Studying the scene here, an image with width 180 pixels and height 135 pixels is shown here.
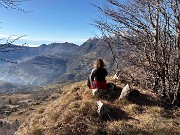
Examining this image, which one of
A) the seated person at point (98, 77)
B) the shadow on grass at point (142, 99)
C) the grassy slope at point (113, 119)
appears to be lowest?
the grassy slope at point (113, 119)

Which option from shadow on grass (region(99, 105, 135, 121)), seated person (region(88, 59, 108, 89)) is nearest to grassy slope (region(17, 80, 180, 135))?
shadow on grass (region(99, 105, 135, 121))

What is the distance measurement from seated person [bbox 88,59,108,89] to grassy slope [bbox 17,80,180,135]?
90 cm

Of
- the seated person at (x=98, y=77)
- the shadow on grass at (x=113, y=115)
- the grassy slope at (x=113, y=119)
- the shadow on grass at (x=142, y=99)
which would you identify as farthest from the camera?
the seated person at (x=98, y=77)

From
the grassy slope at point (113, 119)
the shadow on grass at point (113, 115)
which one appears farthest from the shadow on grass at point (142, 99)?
the shadow on grass at point (113, 115)

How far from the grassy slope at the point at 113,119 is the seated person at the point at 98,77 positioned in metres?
0.90

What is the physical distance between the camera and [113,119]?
517 inches

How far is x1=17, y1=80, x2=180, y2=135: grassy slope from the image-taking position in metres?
11.9

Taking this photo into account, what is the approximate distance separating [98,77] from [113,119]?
403cm

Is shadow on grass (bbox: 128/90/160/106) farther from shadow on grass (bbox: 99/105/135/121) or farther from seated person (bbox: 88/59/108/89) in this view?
seated person (bbox: 88/59/108/89)

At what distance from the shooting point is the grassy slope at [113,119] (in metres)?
11.9

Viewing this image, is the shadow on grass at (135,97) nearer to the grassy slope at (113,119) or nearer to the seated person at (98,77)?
the grassy slope at (113,119)

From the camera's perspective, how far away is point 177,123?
1234cm

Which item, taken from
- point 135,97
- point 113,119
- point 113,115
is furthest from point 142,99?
point 113,119

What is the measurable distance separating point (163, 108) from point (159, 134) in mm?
3207
